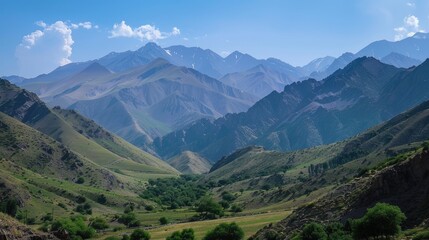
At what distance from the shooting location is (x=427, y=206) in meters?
63.5

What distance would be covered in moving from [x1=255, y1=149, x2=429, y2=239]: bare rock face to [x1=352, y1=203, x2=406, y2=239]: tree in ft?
16.3

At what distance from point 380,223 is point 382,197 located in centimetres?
1421

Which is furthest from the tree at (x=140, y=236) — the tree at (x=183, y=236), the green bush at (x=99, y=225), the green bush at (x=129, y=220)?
the green bush at (x=99, y=225)

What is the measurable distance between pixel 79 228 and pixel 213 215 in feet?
168

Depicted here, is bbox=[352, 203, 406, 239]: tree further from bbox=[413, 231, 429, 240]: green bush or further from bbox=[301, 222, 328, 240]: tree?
bbox=[301, 222, 328, 240]: tree

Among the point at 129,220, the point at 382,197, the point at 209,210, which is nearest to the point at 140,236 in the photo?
the point at 209,210

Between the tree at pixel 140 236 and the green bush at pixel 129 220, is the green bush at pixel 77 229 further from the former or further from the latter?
the green bush at pixel 129 220

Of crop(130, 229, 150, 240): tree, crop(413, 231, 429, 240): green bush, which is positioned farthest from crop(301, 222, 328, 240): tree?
crop(130, 229, 150, 240): tree

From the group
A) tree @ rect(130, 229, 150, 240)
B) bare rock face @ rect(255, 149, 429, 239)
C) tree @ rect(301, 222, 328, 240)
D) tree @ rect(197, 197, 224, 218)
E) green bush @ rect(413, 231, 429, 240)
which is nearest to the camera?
green bush @ rect(413, 231, 429, 240)

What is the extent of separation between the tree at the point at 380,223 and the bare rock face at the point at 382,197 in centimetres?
498

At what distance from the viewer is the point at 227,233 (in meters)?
105

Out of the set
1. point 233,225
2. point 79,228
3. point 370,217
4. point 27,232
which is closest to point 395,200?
point 370,217

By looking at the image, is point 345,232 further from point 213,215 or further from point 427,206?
point 213,215

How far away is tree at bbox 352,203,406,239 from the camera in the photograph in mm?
58650
